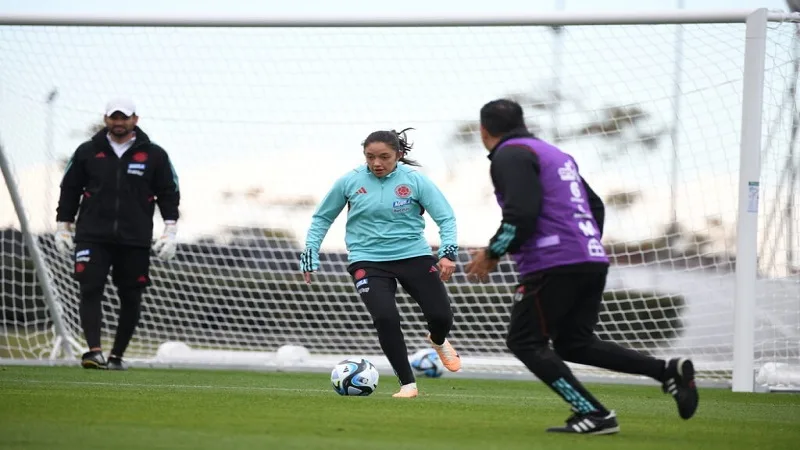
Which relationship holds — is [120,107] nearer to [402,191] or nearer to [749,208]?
[402,191]

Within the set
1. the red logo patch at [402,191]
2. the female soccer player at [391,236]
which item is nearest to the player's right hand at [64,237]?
the female soccer player at [391,236]

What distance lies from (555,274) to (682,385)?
74 cm

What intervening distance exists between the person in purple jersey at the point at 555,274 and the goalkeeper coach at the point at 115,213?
17.4 feet

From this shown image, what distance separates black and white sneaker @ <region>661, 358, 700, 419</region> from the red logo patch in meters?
2.95

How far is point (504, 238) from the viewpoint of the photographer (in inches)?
218

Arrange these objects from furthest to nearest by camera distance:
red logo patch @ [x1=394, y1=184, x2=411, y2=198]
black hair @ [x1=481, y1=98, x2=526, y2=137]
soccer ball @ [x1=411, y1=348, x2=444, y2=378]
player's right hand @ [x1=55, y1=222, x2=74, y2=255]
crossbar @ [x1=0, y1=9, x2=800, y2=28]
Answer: soccer ball @ [x1=411, y1=348, x2=444, y2=378], player's right hand @ [x1=55, y1=222, x2=74, y2=255], crossbar @ [x1=0, y1=9, x2=800, y2=28], red logo patch @ [x1=394, y1=184, x2=411, y2=198], black hair @ [x1=481, y1=98, x2=526, y2=137]

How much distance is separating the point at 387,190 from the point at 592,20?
3199 millimetres

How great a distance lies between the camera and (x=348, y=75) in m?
12.4

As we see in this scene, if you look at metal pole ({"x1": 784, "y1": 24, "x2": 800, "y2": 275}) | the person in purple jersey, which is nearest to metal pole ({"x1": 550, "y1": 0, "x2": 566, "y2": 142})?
metal pole ({"x1": 784, "y1": 24, "x2": 800, "y2": 275})

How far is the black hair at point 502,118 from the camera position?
5.82 m

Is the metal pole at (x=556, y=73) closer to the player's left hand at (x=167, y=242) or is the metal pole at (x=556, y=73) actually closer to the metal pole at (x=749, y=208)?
the metal pole at (x=749, y=208)

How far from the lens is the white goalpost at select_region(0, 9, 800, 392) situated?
34.8 feet

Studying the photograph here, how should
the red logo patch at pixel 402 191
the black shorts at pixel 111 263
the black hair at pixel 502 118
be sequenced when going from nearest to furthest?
1. the black hair at pixel 502 118
2. the red logo patch at pixel 402 191
3. the black shorts at pixel 111 263

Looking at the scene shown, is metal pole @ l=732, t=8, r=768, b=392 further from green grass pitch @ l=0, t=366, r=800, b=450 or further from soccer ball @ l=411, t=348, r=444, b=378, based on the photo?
soccer ball @ l=411, t=348, r=444, b=378
